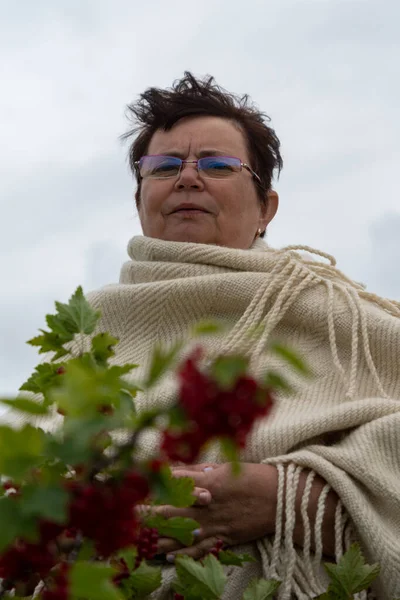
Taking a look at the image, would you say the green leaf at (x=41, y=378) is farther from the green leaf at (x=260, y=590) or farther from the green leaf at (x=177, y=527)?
the green leaf at (x=260, y=590)

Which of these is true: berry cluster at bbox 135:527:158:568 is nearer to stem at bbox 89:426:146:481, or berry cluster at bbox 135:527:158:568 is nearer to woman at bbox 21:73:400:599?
woman at bbox 21:73:400:599

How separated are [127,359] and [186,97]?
2.81 ft

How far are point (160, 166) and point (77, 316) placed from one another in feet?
4.66

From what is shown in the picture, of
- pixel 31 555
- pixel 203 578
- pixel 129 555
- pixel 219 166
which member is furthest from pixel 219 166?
pixel 31 555

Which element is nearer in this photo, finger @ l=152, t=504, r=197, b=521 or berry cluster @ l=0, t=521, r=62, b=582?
berry cluster @ l=0, t=521, r=62, b=582

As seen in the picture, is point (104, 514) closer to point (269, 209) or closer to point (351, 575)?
point (351, 575)

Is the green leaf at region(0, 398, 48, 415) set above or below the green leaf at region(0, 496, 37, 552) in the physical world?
above

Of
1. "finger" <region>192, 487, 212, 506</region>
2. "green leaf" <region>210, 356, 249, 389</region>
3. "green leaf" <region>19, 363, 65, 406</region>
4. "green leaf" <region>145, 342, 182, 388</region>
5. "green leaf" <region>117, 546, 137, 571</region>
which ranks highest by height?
"green leaf" <region>19, 363, 65, 406</region>

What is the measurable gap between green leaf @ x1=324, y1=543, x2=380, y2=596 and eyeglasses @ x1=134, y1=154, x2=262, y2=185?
1.22 meters

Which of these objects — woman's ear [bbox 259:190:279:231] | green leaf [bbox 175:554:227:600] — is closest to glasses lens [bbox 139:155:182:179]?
woman's ear [bbox 259:190:279:231]

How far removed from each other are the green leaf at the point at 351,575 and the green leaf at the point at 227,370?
0.97 metres

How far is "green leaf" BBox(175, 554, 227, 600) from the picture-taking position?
1.13 meters

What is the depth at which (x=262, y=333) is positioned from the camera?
1.95 m

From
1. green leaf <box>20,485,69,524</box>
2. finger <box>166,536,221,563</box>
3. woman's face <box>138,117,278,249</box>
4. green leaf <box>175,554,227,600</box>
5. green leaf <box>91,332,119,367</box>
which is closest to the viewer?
green leaf <box>20,485,69,524</box>
